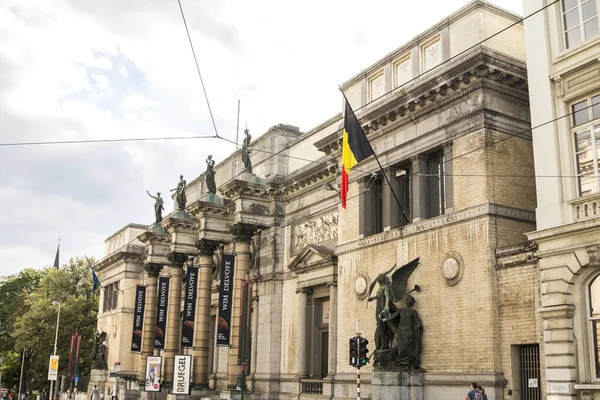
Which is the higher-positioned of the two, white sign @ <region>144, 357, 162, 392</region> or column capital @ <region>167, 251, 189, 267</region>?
column capital @ <region>167, 251, 189, 267</region>

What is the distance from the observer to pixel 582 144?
687 inches

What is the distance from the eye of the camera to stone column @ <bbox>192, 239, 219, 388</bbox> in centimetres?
3609

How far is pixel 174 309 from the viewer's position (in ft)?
135

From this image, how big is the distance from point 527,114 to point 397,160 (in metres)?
4.60

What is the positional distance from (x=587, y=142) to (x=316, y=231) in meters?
16.2

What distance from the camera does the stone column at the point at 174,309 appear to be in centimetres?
4097

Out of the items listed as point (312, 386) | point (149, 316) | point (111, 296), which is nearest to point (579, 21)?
point (312, 386)

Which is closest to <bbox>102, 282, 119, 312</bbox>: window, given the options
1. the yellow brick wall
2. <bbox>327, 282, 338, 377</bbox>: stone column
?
<bbox>327, 282, 338, 377</bbox>: stone column

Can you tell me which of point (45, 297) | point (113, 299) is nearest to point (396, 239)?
point (113, 299)

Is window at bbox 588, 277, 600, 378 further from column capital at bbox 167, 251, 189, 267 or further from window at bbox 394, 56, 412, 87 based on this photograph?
column capital at bbox 167, 251, 189, 267

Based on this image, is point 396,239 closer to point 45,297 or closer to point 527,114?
point 527,114

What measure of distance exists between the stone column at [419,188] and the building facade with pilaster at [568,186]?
211 inches

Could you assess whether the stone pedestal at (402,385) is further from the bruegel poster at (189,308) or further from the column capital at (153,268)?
the column capital at (153,268)

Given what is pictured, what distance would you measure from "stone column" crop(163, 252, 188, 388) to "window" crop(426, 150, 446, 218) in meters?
22.1
